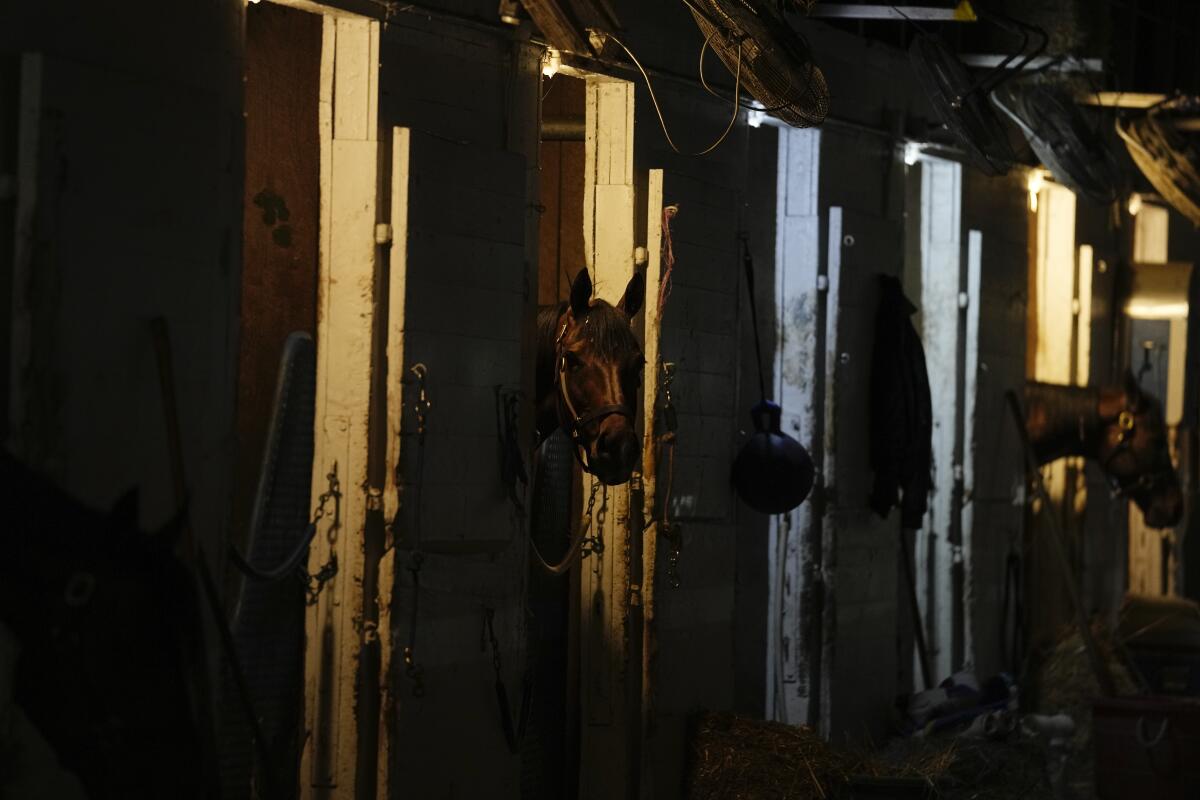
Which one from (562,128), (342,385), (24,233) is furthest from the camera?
(562,128)

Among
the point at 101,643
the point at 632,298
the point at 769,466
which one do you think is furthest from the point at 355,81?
the point at 769,466

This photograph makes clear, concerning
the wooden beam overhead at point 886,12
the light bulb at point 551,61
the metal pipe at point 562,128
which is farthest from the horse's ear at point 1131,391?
the light bulb at point 551,61

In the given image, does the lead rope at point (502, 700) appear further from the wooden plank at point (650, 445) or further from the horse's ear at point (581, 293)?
the horse's ear at point (581, 293)

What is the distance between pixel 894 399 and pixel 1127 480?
3289 mm

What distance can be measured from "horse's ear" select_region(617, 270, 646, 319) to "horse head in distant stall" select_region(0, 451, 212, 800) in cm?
248

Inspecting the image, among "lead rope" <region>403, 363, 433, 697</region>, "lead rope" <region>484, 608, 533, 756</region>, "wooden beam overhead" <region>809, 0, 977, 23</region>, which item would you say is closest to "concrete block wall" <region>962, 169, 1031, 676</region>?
"wooden beam overhead" <region>809, 0, 977, 23</region>

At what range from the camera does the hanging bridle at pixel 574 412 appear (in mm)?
7234

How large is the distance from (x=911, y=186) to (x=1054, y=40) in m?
1.88

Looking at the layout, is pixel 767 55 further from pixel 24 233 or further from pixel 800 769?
pixel 24 233

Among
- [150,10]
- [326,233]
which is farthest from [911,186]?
[150,10]

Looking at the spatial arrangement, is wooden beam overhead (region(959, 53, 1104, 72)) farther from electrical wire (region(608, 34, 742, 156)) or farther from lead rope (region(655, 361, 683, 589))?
lead rope (region(655, 361, 683, 589))

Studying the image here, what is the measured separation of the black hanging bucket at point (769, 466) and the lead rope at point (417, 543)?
2.35 m

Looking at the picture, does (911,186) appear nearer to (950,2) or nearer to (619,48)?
(950,2)

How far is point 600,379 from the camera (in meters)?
7.29
